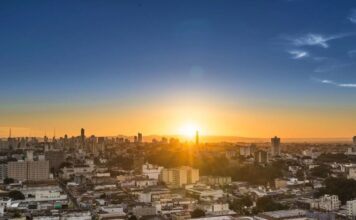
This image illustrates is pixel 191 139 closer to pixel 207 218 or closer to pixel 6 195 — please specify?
pixel 6 195

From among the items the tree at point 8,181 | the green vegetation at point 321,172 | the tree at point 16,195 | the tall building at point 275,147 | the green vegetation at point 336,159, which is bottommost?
the tree at point 16,195

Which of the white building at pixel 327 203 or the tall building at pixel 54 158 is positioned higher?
the tall building at pixel 54 158

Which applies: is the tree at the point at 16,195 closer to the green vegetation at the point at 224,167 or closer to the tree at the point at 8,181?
the tree at the point at 8,181

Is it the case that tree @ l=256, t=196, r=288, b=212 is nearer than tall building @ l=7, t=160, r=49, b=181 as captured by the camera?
Yes

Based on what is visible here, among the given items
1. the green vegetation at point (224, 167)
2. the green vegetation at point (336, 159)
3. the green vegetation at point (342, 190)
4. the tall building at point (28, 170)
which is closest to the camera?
the green vegetation at point (342, 190)

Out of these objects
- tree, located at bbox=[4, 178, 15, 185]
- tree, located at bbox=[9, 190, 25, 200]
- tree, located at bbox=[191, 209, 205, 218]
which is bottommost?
tree, located at bbox=[191, 209, 205, 218]

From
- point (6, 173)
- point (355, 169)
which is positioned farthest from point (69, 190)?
point (355, 169)

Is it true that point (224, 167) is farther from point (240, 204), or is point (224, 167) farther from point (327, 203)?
point (327, 203)

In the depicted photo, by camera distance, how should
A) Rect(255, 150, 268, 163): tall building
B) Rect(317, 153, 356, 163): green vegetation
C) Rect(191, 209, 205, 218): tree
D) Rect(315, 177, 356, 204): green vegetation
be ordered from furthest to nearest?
1. Rect(317, 153, 356, 163): green vegetation
2. Rect(255, 150, 268, 163): tall building
3. Rect(315, 177, 356, 204): green vegetation
4. Rect(191, 209, 205, 218): tree

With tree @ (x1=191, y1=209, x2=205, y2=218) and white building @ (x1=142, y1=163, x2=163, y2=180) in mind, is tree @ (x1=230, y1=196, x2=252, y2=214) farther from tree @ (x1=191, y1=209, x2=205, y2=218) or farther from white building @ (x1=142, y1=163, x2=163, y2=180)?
white building @ (x1=142, y1=163, x2=163, y2=180)

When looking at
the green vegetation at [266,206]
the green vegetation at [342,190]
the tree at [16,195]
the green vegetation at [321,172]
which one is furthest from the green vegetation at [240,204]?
the green vegetation at [321,172]

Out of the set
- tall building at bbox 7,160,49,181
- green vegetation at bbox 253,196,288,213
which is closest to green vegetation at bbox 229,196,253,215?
green vegetation at bbox 253,196,288,213
